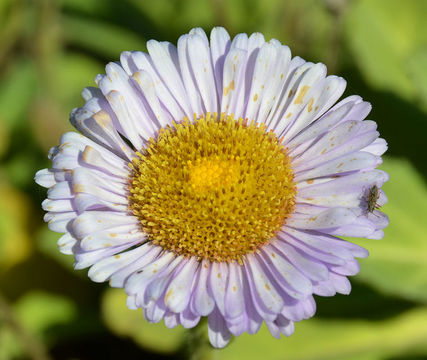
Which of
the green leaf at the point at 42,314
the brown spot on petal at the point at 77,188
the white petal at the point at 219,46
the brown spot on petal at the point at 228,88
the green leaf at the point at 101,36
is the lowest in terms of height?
the green leaf at the point at 42,314

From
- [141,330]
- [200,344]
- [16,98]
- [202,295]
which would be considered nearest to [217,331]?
[202,295]

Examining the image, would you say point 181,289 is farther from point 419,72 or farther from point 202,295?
point 419,72

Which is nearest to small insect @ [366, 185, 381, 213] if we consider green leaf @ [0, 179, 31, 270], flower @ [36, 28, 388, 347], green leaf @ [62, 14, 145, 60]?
flower @ [36, 28, 388, 347]

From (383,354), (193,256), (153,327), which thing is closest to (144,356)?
(153,327)

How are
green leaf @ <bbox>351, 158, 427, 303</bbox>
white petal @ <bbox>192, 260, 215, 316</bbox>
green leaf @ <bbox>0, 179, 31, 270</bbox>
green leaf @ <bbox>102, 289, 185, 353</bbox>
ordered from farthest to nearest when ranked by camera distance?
green leaf @ <bbox>0, 179, 31, 270</bbox>
green leaf @ <bbox>102, 289, 185, 353</bbox>
green leaf @ <bbox>351, 158, 427, 303</bbox>
white petal @ <bbox>192, 260, 215, 316</bbox>

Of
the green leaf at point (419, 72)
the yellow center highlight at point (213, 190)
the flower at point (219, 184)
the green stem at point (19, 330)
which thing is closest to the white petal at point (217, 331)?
the flower at point (219, 184)

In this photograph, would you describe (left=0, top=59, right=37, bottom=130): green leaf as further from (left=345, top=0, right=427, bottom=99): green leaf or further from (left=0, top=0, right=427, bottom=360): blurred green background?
(left=345, top=0, right=427, bottom=99): green leaf

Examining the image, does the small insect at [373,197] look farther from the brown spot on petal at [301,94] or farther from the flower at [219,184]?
the brown spot on petal at [301,94]

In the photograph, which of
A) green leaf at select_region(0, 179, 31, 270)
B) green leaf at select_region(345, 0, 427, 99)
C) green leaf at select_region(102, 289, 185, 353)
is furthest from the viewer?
green leaf at select_region(0, 179, 31, 270)
